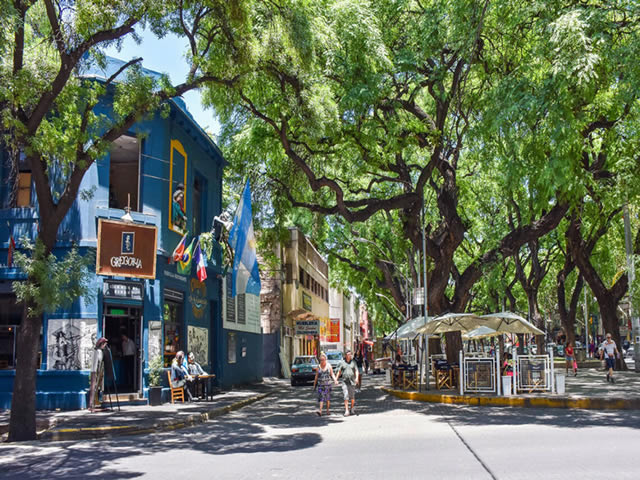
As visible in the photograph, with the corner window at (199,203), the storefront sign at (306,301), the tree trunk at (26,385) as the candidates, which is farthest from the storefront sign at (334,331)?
the tree trunk at (26,385)

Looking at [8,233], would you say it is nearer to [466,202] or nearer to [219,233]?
[219,233]

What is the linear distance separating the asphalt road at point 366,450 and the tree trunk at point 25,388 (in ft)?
2.11

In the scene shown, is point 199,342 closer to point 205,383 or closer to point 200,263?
point 205,383

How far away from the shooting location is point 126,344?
64.9 feet

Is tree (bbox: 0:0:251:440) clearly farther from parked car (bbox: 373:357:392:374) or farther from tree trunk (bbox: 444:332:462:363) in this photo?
parked car (bbox: 373:357:392:374)

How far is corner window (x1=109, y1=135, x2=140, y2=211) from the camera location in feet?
67.1

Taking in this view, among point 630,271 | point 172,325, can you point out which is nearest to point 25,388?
point 172,325

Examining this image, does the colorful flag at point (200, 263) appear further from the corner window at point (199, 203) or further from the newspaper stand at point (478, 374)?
the newspaper stand at point (478, 374)

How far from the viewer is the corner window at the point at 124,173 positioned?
20.4 m

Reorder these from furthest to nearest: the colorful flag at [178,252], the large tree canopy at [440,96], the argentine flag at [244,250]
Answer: the argentine flag at [244,250]
the colorful flag at [178,252]
the large tree canopy at [440,96]

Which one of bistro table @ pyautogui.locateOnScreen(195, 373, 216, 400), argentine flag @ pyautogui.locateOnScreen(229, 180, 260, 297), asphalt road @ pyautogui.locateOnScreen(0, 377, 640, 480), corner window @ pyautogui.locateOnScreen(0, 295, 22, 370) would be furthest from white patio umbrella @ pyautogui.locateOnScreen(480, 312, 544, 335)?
corner window @ pyautogui.locateOnScreen(0, 295, 22, 370)

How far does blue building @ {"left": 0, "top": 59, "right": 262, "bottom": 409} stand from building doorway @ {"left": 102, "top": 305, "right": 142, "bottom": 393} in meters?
0.03

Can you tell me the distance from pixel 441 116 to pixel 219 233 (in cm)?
956

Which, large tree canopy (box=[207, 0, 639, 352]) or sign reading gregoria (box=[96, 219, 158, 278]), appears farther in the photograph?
sign reading gregoria (box=[96, 219, 158, 278])
